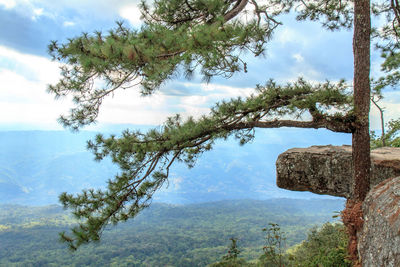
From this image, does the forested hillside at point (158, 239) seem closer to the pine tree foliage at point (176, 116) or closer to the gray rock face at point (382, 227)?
the pine tree foliage at point (176, 116)

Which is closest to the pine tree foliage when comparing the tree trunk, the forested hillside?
the tree trunk

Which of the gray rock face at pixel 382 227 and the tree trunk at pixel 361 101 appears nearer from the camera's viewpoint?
the gray rock face at pixel 382 227

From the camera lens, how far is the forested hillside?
155 ft

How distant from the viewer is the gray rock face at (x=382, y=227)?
2.28m

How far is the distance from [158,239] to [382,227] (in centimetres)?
6335

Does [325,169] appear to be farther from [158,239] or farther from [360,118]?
[158,239]

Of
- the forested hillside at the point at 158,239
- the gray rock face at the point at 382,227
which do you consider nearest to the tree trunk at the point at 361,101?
the gray rock face at the point at 382,227

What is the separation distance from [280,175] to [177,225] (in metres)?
81.2

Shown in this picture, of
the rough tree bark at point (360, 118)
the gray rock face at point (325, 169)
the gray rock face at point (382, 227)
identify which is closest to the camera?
the gray rock face at point (382, 227)

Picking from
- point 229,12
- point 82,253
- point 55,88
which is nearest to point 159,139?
point 55,88

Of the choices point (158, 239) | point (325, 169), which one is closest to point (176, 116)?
point (325, 169)

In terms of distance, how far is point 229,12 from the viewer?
4641mm

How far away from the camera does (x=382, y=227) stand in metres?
2.55

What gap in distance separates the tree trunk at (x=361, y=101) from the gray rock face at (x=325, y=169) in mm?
473
